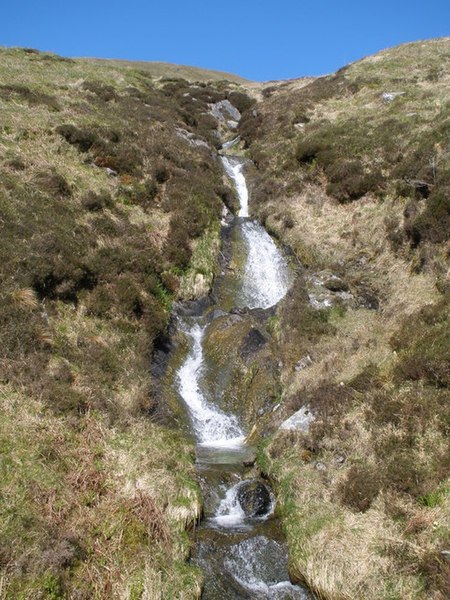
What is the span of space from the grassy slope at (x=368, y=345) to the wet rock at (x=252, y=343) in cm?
84

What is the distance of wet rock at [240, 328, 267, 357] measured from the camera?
59.7 feet

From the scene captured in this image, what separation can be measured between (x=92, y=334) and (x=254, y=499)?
7767 mm

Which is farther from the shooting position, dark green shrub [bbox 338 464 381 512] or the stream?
dark green shrub [bbox 338 464 381 512]

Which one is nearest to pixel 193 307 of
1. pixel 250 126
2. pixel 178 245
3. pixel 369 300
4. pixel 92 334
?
pixel 178 245

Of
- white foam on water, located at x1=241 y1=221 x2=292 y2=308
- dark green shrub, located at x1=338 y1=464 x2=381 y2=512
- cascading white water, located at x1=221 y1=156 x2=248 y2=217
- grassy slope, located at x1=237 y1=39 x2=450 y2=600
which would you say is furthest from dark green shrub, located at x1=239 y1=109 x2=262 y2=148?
dark green shrub, located at x1=338 y1=464 x2=381 y2=512

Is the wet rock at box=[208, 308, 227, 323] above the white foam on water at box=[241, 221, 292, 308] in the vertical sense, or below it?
below

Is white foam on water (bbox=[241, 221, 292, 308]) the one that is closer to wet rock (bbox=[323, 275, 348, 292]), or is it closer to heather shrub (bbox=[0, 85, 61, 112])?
wet rock (bbox=[323, 275, 348, 292])

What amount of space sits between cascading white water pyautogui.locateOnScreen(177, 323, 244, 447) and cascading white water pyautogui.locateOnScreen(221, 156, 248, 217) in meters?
14.5

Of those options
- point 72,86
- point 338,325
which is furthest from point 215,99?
point 338,325

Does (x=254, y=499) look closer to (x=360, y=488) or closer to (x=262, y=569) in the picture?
(x=262, y=569)

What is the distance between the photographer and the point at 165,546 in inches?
393

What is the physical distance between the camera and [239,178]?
34625 mm

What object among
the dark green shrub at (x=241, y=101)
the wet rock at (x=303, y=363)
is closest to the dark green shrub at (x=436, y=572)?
the wet rock at (x=303, y=363)

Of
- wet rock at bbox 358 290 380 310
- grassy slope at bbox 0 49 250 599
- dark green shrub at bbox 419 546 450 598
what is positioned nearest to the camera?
dark green shrub at bbox 419 546 450 598
